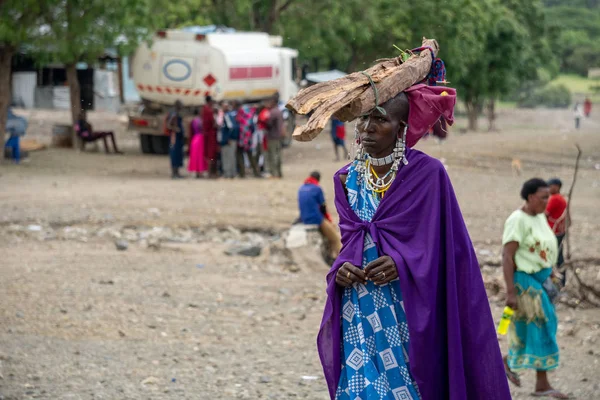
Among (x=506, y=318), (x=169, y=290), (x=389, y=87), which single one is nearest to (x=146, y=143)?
(x=169, y=290)

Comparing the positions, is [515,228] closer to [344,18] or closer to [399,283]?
[399,283]

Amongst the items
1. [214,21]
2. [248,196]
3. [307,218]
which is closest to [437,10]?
[214,21]

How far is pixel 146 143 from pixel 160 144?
1.28ft

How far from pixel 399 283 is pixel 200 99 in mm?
20239

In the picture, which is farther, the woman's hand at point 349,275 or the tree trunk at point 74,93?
the tree trunk at point 74,93

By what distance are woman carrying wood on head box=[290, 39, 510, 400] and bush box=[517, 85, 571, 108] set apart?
62679 millimetres

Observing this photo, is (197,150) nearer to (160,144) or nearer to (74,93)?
(160,144)

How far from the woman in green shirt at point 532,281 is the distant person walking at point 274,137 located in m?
13.2

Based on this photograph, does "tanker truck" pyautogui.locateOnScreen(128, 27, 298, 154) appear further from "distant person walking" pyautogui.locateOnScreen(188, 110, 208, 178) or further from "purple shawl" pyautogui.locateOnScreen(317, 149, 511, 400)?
"purple shawl" pyautogui.locateOnScreen(317, 149, 511, 400)

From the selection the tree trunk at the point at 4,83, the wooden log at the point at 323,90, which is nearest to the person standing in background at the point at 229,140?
the tree trunk at the point at 4,83

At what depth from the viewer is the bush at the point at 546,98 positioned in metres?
64.9

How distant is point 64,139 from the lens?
25594 millimetres

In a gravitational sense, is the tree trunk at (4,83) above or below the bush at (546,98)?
above

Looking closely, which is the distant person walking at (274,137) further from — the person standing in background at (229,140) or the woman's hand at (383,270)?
the woman's hand at (383,270)
